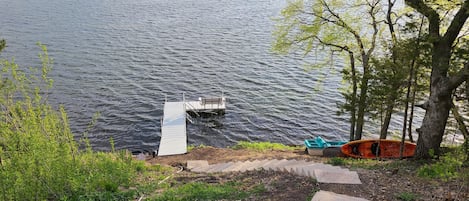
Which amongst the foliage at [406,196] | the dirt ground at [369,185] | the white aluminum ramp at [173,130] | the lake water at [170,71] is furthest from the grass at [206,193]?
the white aluminum ramp at [173,130]

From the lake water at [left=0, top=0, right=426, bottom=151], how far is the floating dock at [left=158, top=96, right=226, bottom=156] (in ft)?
2.28

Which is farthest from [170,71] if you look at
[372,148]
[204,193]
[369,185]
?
[369,185]

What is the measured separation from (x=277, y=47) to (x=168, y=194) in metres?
13.9

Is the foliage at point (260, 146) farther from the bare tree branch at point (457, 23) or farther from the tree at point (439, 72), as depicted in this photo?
the bare tree branch at point (457, 23)

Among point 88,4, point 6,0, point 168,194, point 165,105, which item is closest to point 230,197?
point 168,194

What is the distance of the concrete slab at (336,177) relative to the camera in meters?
8.70

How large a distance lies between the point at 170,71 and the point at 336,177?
2536cm

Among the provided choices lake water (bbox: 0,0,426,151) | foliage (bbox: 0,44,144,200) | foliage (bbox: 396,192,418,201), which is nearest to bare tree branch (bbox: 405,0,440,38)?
foliage (bbox: 396,192,418,201)

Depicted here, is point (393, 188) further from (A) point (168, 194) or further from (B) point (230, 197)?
(A) point (168, 194)

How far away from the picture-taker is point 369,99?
1585 cm

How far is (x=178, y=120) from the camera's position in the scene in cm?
2489

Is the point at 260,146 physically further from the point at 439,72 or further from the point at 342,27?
the point at 439,72

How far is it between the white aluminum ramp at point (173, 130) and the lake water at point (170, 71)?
685mm

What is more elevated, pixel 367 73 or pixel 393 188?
pixel 367 73
